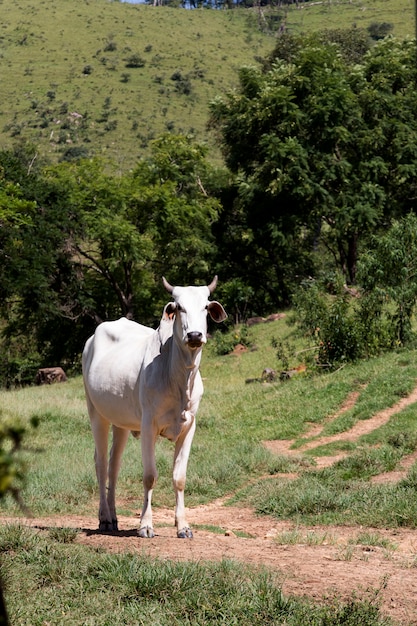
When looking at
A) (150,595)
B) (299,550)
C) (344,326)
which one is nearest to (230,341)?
(344,326)

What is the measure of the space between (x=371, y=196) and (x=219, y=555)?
26429 mm

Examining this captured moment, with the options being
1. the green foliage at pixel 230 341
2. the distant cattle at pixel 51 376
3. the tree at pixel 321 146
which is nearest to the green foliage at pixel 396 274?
the green foliage at pixel 230 341

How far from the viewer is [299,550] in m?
7.32

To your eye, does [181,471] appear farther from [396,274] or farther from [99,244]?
[99,244]

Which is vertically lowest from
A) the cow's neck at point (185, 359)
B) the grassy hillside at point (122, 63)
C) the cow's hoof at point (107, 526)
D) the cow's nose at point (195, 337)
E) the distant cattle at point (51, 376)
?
the distant cattle at point (51, 376)

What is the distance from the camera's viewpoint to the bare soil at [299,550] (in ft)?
18.8

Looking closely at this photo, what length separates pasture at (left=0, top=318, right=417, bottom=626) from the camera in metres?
5.33

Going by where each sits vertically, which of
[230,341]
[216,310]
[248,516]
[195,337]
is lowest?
[230,341]

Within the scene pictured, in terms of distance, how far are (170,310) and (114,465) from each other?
1.78 meters

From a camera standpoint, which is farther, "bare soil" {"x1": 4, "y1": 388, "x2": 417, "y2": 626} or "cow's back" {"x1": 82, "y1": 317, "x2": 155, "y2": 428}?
"cow's back" {"x1": 82, "y1": 317, "x2": 155, "y2": 428}

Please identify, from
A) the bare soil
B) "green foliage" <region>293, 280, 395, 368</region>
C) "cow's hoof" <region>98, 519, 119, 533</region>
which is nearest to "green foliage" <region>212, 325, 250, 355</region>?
"green foliage" <region>293, 280, 395, 368</region>

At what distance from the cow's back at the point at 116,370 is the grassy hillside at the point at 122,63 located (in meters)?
58.5

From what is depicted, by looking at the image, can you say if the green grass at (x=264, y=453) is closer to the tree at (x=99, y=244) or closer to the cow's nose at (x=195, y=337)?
the cow's nose at (x=195, y=337)

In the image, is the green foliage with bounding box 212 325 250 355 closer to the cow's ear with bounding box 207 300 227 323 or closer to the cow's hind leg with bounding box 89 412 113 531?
the cow's hind leg with bounding box 89 412 113 531
